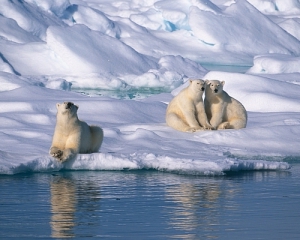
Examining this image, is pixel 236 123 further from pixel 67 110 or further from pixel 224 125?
pixel 67 110

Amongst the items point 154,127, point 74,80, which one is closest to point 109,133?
point 154,127

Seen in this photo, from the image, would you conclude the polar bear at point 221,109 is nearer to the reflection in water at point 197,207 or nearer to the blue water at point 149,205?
the blue water at point 149,205

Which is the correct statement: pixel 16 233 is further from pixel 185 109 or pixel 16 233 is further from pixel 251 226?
pixel 185 109

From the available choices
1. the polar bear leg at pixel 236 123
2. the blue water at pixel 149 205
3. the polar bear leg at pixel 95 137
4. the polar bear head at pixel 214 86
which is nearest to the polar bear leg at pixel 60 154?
the blue water at pixel 149 205

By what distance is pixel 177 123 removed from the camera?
9.69m

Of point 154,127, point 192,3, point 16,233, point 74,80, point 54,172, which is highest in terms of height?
point 192,3

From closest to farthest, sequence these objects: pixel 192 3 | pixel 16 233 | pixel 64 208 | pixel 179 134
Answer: pixel 16 233 → pixel 64 208 → pixel 179 134 → pixel 192 3

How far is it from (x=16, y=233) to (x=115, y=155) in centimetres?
261

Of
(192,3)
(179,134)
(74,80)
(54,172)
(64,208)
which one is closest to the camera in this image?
(64,208)

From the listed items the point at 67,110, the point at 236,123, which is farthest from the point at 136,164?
the point at 236,123

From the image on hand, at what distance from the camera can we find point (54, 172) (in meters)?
7.58

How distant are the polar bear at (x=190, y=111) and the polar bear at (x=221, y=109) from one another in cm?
21

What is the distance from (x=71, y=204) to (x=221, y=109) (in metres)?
4.09

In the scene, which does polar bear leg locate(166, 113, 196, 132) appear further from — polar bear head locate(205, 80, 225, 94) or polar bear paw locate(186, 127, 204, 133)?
polar bear head locate(205, 80, 225, 94)
